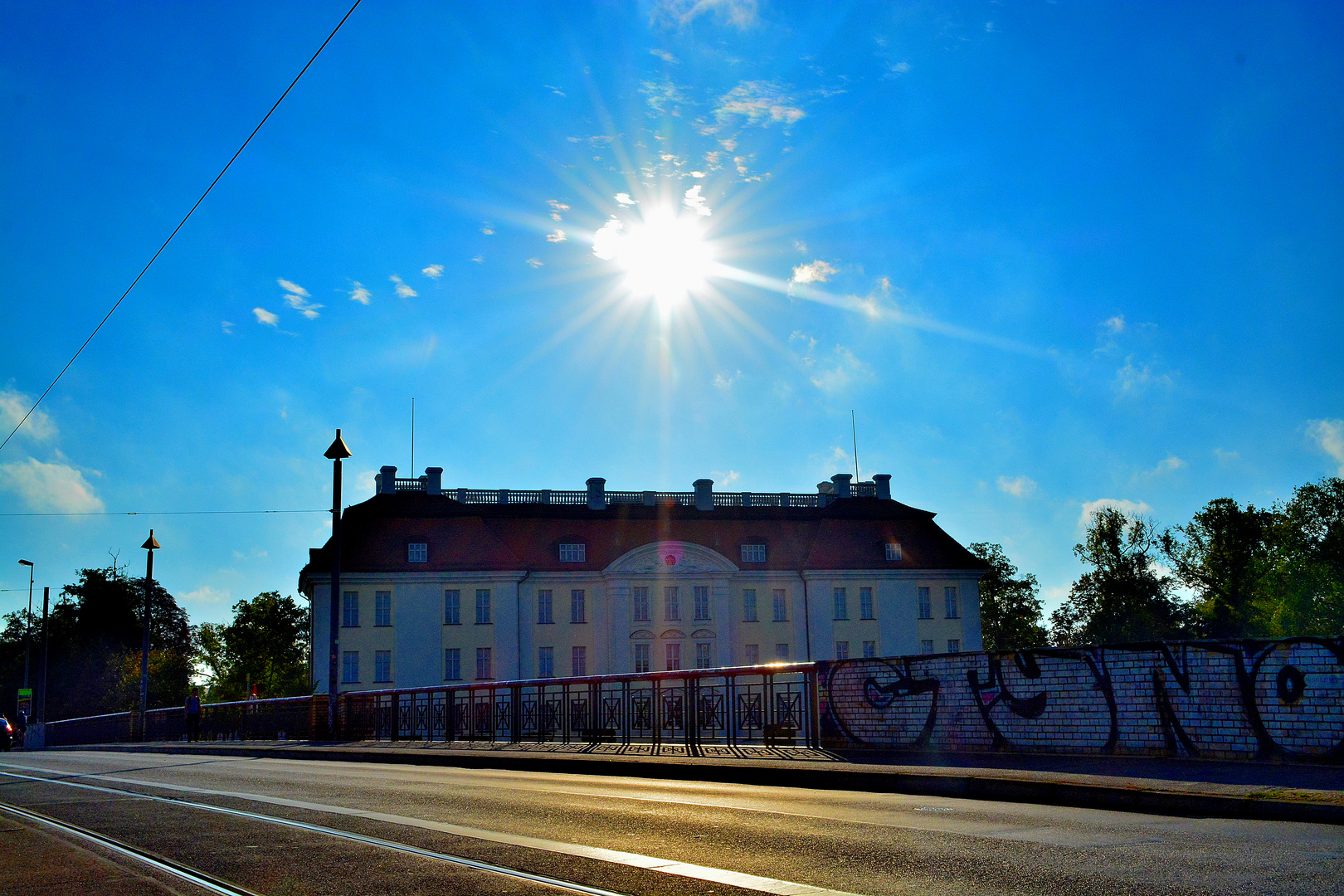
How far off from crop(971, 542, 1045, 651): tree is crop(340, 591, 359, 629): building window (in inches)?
2102

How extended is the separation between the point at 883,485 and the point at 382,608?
98.5 feet

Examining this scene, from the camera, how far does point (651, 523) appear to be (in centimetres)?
6019

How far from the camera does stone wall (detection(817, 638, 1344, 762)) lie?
12117mm

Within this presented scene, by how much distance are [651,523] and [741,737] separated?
41.3 metres

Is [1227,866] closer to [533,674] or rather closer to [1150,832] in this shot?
[1150,832]

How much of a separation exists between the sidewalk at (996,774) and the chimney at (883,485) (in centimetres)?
4667

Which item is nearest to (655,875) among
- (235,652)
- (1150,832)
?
(1150,832)

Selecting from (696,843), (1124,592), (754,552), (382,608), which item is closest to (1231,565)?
(1124,592)

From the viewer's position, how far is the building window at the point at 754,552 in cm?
6016

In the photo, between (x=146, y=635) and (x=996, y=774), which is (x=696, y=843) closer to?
(x=996, y=774)

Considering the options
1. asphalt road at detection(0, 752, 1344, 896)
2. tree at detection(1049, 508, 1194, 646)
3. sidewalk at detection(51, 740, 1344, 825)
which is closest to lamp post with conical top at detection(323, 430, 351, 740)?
sidewalk at detection(51, 740, 1344, 825)

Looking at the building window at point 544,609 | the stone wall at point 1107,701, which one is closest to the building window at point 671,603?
the building window at point 544,609

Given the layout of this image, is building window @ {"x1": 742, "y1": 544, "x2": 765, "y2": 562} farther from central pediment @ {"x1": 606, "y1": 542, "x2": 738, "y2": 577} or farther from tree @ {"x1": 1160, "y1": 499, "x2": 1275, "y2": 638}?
tree @ {"x1": 1160, "y1": 499, "x2": 1275, "y2": 638}

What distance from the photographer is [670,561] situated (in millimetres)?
57875
